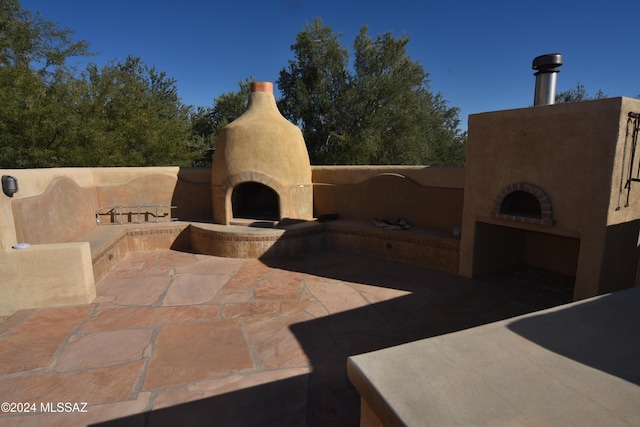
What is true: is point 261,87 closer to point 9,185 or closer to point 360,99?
point 9,185

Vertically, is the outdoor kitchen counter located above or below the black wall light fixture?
below

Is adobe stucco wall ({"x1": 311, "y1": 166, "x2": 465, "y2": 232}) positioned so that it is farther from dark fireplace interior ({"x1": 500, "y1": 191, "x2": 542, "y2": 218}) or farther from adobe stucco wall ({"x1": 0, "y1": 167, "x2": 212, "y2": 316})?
adobe stucco wall ({"x1": 0, "y1": 167, "x2": 212, "y2": 316})

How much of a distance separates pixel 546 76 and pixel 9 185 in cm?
1027

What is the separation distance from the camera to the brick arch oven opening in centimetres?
620

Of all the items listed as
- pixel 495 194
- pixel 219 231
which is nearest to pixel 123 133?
pixel 219 231

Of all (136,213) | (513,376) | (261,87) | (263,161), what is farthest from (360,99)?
(513,376)

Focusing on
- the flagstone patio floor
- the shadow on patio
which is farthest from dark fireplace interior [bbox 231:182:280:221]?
the flagstone patio floor

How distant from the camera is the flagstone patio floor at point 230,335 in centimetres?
386

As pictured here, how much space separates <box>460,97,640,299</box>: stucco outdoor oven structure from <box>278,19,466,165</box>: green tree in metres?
14.8

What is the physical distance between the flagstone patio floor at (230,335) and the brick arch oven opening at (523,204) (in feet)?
5.24

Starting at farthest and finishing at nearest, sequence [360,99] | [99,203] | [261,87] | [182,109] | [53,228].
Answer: [182,109] < [360,99] < [261,87] < [99,203] < [53,228]

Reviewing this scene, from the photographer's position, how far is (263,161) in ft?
34.7

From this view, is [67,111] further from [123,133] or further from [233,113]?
[233,113]

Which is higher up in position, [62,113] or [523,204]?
[62,113]
